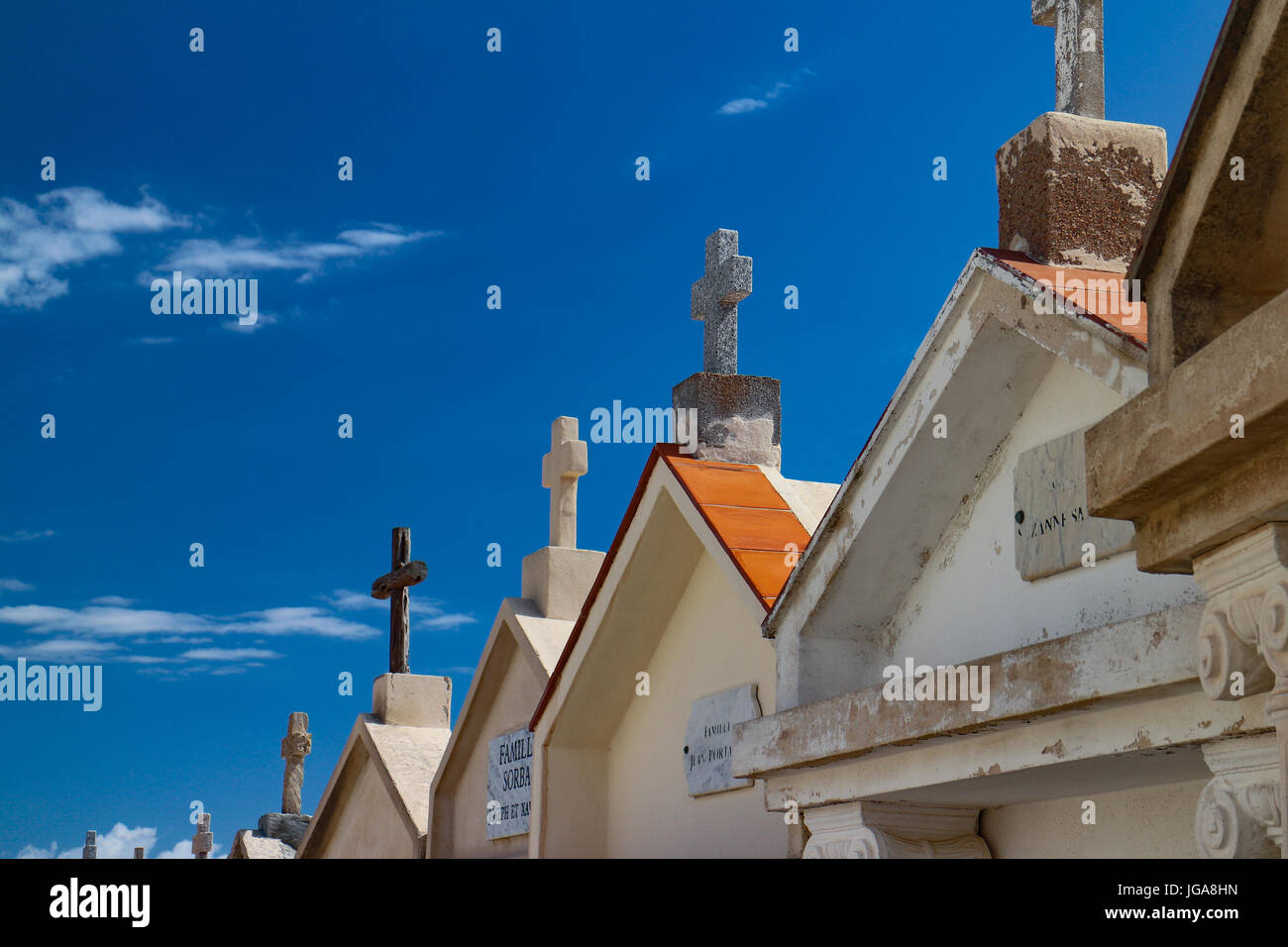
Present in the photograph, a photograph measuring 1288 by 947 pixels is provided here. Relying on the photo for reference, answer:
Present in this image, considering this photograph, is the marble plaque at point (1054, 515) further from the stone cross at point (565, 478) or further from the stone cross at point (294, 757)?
the stone cross at point (294, 757)

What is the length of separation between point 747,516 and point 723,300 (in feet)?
7.00

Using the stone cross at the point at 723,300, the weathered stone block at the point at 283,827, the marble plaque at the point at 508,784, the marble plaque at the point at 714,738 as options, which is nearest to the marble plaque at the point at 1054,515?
the marble plaque at the point at 714,738

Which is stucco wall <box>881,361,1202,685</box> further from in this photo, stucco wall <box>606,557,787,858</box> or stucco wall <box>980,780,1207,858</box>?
stucco wall <box>606,557,787,858</box>

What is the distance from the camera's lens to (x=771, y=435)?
9.80 meters

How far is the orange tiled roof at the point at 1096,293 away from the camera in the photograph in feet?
16.8

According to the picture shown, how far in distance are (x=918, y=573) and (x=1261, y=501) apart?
129 inches

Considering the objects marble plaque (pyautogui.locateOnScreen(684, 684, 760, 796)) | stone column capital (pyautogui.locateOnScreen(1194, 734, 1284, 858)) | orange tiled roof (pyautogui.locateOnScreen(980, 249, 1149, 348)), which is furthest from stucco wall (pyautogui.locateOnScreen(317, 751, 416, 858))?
stone column capital (pyautogui.locateOnScreen(1194, 734, 1284, 858))

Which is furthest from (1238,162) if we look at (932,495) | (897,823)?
(897,823)

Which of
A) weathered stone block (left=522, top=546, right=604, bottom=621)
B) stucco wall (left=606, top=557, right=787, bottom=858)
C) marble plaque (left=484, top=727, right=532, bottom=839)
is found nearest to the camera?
stucco wall (left=606, top=557, right=787, bottom=858)

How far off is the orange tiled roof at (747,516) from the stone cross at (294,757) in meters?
11.3

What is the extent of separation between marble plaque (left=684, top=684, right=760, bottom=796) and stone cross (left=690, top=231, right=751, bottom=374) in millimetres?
2375

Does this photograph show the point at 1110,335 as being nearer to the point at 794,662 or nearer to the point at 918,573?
the point at 918,573

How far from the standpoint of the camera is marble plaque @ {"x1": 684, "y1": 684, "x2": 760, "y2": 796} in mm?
8344
